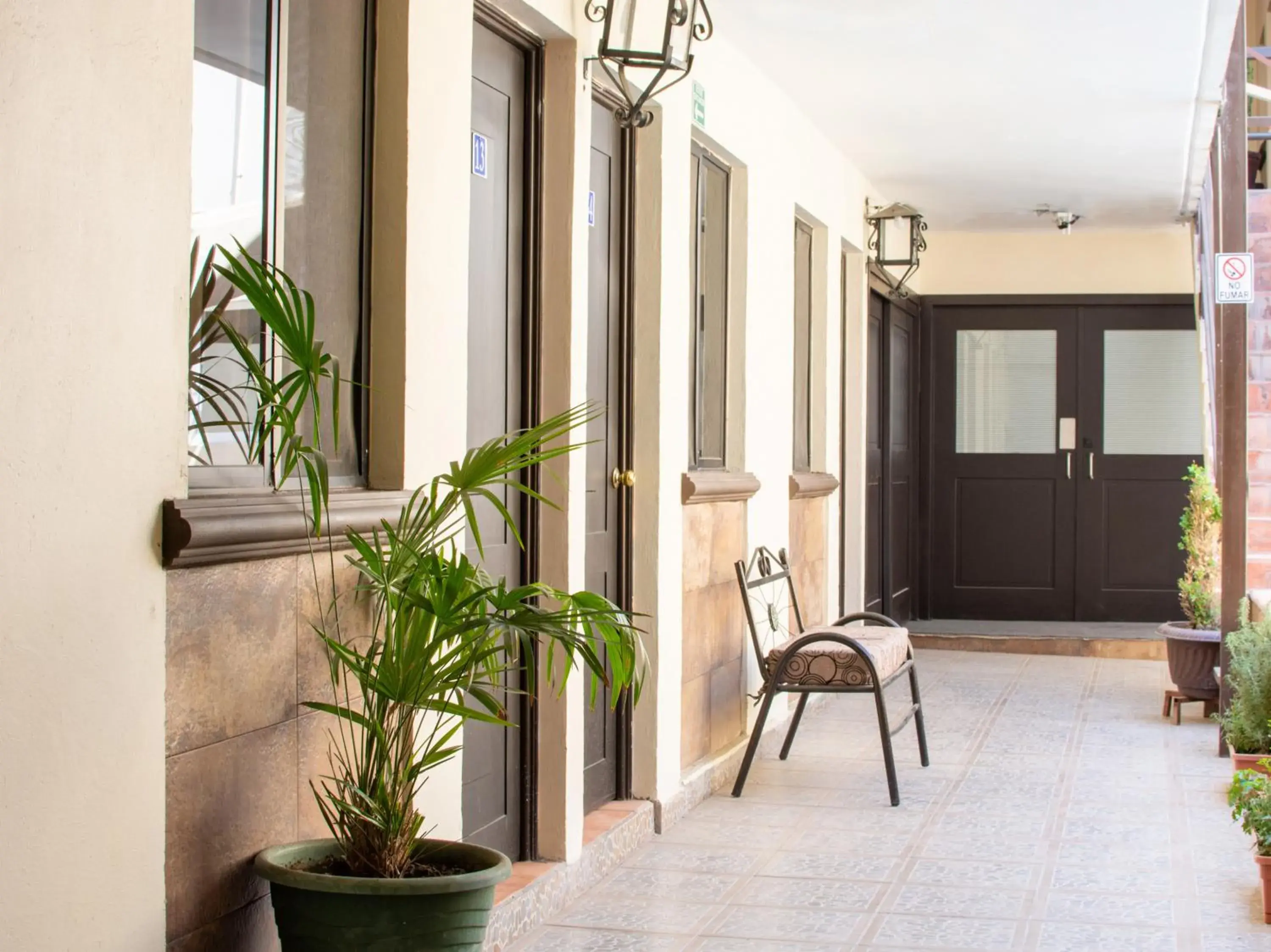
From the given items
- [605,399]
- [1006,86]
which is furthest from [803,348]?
[605,399]

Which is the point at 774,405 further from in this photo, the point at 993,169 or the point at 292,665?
the point at 292,665

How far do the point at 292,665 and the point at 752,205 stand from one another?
3713mm

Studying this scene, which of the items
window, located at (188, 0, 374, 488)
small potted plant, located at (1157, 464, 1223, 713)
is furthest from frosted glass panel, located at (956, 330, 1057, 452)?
window, located at (188, 0, 374, 488)

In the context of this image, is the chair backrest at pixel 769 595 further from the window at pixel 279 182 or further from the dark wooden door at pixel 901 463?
the dark wooden door at pixel 901 463

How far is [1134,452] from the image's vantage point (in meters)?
10.5

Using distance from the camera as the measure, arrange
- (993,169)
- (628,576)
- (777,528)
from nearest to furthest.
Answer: (628,576) < (777,528) < (993,169)

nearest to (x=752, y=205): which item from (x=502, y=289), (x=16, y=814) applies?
(x=502, y=289)

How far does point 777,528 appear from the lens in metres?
6.38

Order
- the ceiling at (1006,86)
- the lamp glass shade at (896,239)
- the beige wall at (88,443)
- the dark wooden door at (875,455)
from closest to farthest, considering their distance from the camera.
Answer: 1. the beige wall at (88,443)
2. the ceiling at (1006,86)
3. the lamp glass shade at (896,239)
4. the dark wooden door at (875,455)

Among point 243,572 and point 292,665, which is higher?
point 243,572

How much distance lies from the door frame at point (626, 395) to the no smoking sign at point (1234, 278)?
2.49 meters

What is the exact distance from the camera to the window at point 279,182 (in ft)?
8.54

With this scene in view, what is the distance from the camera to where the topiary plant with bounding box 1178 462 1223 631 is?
6980mm

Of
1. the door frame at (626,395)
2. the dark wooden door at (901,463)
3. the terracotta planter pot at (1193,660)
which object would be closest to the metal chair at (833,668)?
the door frame at (626,395)
